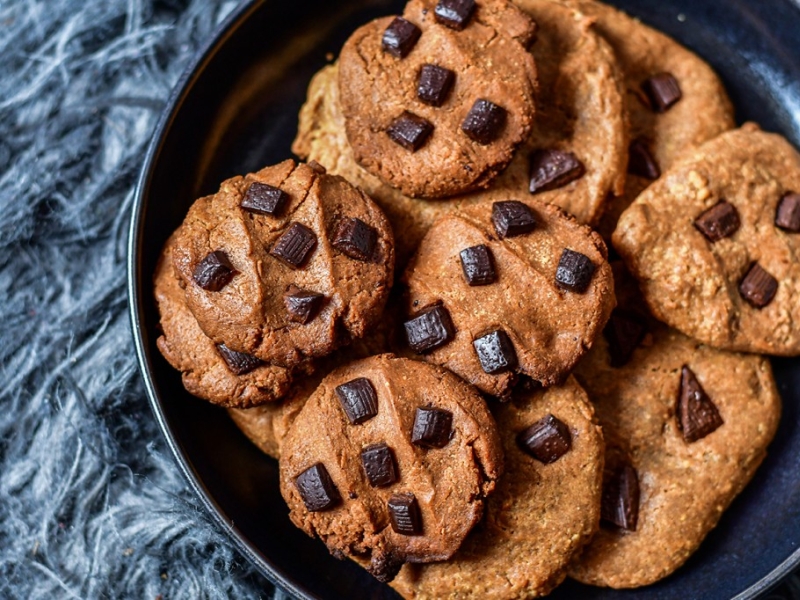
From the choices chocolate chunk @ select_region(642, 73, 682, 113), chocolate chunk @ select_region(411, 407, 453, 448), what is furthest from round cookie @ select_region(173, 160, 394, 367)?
chocolate chunk @ select_region(642, 73, 682, 113)

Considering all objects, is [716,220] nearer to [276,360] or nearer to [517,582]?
[517,582]

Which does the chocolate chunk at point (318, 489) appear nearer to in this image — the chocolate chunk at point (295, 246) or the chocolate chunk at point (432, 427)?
the chocolate chunk at point (432, 427)

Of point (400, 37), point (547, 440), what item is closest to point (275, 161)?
point (400, 37)

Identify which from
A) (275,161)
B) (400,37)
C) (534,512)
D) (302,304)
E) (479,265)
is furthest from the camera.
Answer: (275,161)

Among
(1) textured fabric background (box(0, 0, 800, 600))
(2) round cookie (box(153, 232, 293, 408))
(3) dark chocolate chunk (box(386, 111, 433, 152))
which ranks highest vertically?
(3) dark chocolate chunk (box(386, 111, 433, 152))

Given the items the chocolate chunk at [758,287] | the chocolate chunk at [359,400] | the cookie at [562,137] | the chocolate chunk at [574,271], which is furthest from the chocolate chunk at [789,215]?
the chocolate chunk at [359,400]

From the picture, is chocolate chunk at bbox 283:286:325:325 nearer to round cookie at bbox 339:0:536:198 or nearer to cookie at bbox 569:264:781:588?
round cookie at bbox 339:0:536:198

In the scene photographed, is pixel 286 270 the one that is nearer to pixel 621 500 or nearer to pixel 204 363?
pixel 204 363
